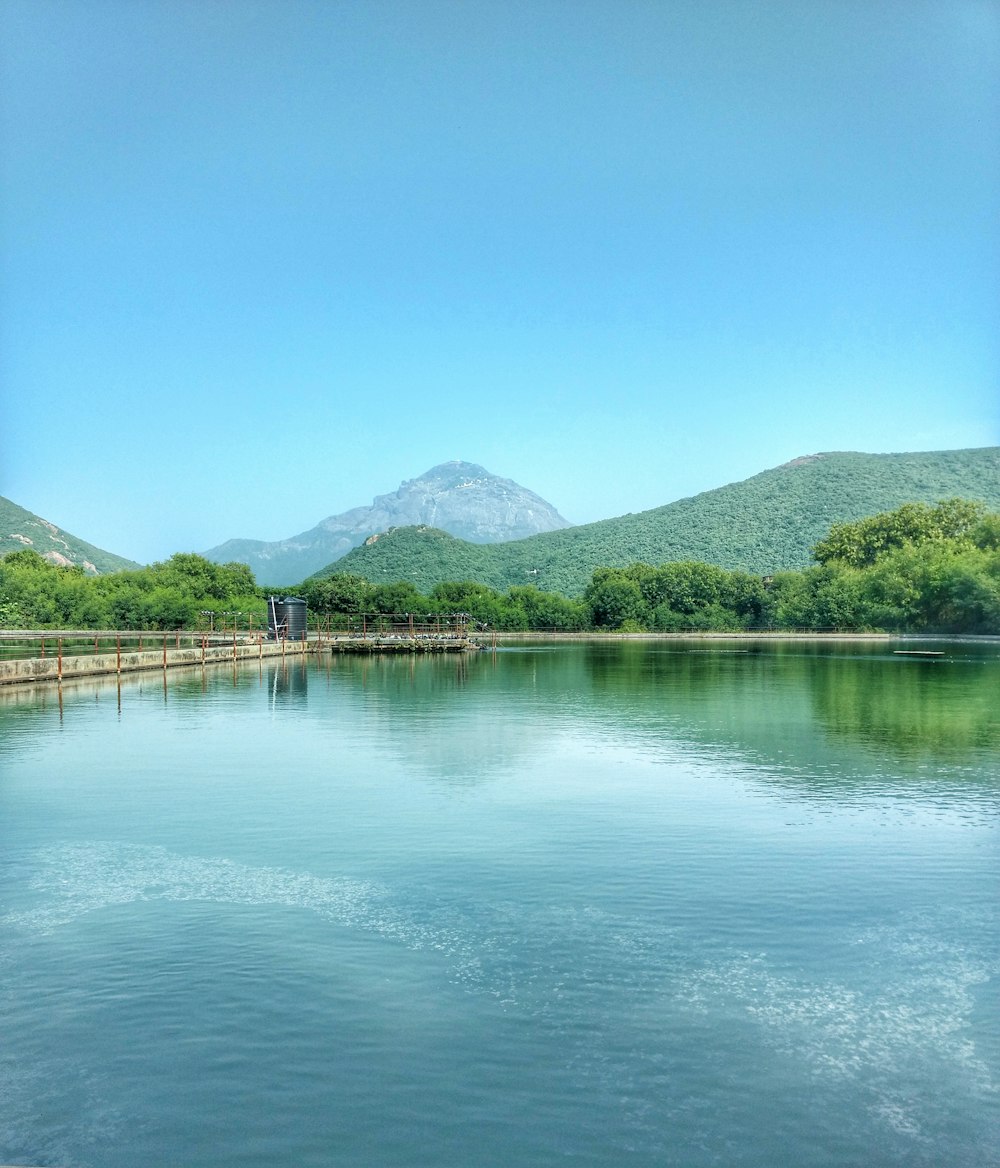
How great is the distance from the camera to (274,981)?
6.86 metres

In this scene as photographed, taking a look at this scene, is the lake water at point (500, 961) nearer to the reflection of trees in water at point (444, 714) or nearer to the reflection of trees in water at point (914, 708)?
the reflection of trees in water at point (444, 714)

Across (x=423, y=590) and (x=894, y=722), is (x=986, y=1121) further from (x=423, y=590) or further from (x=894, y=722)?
(x=423, y=590)

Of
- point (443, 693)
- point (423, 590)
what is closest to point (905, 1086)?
point (443, 693)

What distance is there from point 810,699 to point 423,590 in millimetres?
105238

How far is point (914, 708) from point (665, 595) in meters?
69.8

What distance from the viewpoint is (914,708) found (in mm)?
24594

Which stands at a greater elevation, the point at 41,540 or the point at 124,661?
the point at 41,540

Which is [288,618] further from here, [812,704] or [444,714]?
[812,704]

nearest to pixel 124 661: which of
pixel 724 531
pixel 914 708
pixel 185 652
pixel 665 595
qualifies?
pixel 185 652

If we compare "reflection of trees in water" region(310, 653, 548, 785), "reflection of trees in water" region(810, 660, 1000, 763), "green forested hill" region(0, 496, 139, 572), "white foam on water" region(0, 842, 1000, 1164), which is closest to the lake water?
"white foam on water" region(0, 842, 1000, 1164)

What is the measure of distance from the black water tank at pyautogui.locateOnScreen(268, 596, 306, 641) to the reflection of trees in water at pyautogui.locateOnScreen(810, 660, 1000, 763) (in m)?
28.3

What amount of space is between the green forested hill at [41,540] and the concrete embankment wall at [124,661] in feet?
337

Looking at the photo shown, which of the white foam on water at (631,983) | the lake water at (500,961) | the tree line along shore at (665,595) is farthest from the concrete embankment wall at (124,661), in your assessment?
the white foam on water at (631,983)

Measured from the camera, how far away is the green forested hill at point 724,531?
133625 millimetres
